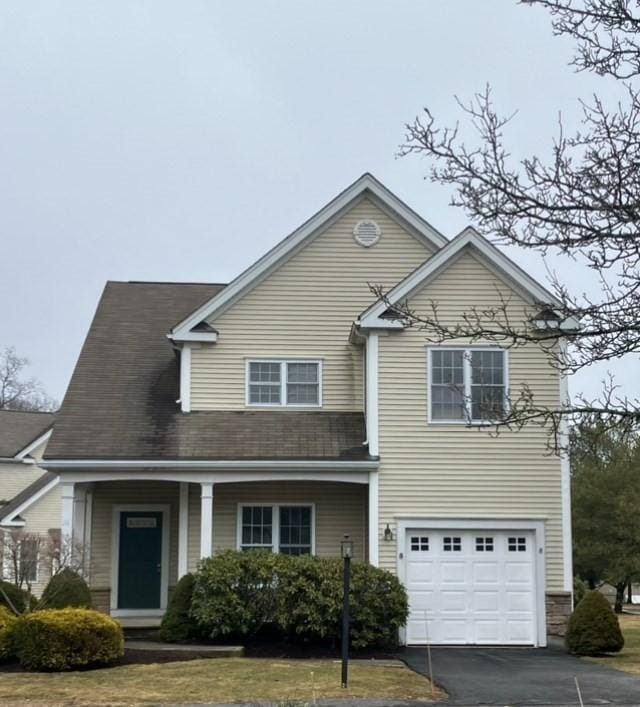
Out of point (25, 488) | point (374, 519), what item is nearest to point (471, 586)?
point (374, 519)

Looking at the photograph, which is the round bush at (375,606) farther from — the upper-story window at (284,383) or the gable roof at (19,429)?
the gable roof at (19,429)

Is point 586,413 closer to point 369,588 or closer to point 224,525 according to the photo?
point 369,588

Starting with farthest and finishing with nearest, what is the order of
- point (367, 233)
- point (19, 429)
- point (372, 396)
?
point (19, 429) < point (367, 233) < point (372, 396)

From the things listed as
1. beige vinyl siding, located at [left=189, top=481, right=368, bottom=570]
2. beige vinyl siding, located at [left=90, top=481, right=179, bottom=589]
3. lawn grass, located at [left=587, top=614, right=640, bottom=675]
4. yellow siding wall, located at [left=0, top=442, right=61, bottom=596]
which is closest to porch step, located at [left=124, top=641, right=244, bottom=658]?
beige vinyl siding, located at [left=189, top=481, right=368, bottom=570]

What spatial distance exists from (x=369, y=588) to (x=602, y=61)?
10654 mm

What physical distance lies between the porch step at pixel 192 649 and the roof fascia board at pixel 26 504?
1785 centimetres

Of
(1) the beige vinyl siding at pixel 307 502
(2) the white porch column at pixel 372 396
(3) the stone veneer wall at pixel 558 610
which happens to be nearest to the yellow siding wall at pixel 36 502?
(1) the beige vinyl siding at pixel 307 502

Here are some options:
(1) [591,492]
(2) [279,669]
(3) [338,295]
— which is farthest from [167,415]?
(1) [591,492]

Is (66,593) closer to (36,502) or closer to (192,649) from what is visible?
(192,649)

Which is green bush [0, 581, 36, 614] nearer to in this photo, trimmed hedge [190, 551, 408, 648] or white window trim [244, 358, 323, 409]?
trimmed hedge [190, 551, 408, 648]

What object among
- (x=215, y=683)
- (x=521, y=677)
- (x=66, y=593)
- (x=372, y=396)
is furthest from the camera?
(x=372, y=396)

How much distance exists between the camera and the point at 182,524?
1930 cm

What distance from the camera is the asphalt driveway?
39.1 feet

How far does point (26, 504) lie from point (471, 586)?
65.8ft
